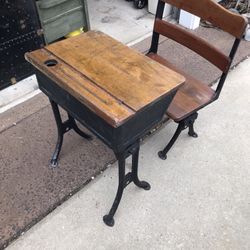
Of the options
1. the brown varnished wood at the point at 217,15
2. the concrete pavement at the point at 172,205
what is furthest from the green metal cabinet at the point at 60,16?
the concrete pavement at the point at 172,205

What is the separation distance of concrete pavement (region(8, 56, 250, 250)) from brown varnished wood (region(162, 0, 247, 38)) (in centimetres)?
81

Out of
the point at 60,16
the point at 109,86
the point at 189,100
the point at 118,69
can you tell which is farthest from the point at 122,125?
the point at 60,16

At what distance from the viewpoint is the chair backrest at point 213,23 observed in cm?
146

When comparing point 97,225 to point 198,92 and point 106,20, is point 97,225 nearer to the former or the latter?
point 198,92

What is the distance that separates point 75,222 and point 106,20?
241 centimetres

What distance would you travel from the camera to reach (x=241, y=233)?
5.10 ft

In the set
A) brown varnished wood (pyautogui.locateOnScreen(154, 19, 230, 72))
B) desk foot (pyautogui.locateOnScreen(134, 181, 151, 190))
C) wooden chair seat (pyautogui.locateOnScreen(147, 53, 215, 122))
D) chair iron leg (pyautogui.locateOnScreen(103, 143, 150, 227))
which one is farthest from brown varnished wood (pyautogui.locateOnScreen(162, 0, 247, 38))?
desk foot (pyautogui.locateOnScreen(134, 181, 151, 190))

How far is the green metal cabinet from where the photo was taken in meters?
2.29

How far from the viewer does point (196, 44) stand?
1695mm

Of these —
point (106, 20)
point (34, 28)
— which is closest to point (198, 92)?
point (34, 28)

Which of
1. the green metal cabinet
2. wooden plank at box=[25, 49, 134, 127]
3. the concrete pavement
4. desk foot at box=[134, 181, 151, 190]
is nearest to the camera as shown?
wooden plank at box=[25, 49, 134, 127]

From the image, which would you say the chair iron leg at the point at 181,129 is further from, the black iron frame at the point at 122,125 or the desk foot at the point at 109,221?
the desk foot at the point at 109,221

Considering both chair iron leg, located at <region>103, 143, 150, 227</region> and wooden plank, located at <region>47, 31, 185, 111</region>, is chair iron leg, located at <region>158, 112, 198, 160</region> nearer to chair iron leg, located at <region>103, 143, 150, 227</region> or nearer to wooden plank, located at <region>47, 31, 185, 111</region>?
chair iron leg, located at <region>103, 143, 150, 227</region>

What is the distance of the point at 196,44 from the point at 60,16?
→ 50.4 inches
